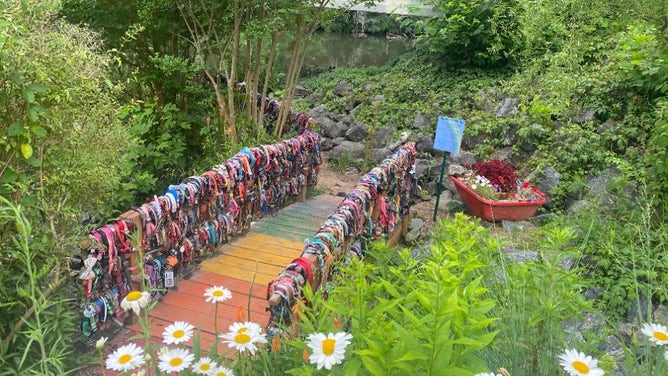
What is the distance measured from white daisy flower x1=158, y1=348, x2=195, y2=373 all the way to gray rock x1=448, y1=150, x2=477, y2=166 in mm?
6444

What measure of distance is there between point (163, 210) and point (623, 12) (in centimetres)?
461

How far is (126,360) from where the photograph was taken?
1290mm

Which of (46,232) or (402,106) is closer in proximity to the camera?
(46,232)

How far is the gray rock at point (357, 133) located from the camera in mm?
9297

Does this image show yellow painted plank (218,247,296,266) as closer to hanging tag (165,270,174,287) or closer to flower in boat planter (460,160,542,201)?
hanging tag (165,270,174,287)

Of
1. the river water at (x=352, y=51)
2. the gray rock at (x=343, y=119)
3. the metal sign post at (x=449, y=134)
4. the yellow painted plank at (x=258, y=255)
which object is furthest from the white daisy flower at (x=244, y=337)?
the river water at (x=352, y=51)

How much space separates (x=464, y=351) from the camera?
137 cm

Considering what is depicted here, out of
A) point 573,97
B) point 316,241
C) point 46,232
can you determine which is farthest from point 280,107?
point 46,232

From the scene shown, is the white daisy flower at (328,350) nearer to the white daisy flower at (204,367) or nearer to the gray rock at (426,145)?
the white daisy flower at (204,367)

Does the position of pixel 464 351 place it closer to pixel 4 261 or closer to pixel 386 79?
pixel 4 261

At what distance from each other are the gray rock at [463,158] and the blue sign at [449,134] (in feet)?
6.65

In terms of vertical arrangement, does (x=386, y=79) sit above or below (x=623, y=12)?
below

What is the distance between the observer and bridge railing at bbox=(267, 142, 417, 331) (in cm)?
281

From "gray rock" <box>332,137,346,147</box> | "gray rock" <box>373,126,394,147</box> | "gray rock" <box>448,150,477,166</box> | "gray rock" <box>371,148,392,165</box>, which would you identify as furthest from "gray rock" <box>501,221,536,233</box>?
"gray rock" <box>332,137,346,147</box>
